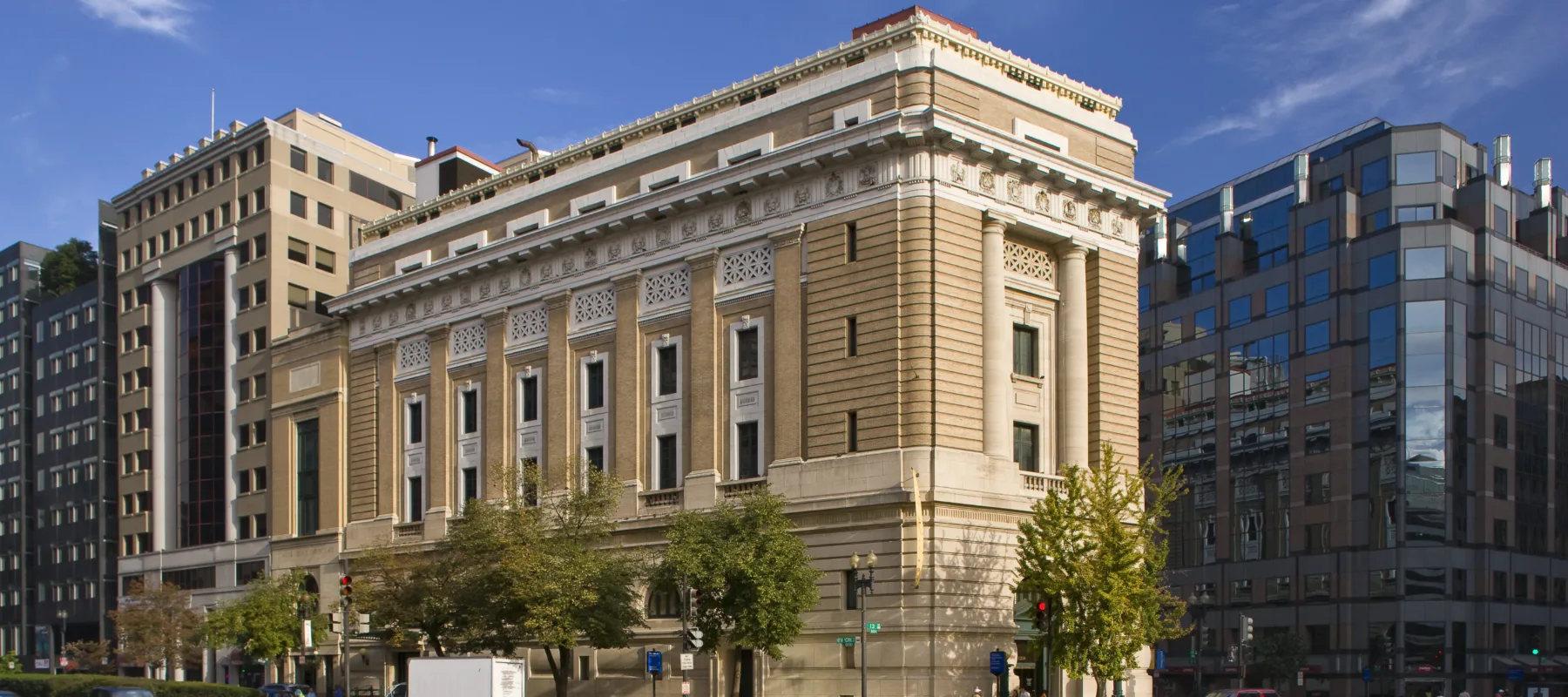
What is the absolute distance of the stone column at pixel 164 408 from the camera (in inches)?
3602

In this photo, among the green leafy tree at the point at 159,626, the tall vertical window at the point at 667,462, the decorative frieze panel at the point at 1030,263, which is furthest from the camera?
the green leafy tree at the point at 159,626

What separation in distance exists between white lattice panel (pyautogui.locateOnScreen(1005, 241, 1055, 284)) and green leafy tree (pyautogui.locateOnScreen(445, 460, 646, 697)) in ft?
51.4

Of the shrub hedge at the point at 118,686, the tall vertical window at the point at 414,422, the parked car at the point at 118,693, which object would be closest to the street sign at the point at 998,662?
the parked car at the point at 118,693

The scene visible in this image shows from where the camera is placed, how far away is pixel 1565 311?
9381cm

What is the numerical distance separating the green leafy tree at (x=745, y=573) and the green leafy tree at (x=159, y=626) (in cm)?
3850

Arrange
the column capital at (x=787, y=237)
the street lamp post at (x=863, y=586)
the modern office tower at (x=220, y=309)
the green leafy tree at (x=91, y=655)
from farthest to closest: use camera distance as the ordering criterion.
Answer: the green leafy tree at (x=91, y=655), the modern office tower at (x=220, y=309), the column capital at (x=787, y=237), the street lamp post at (x=863, y=586)

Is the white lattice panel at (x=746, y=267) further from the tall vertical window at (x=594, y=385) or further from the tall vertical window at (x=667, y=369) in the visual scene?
the tall vertical window at (x=594, y=385)

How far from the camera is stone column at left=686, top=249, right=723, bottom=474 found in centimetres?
5469

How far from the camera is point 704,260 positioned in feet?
182

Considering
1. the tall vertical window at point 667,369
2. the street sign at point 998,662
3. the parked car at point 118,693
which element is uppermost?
the tall vertical window at point 667,369

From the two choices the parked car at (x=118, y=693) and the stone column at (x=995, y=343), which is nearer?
the parked car at (x=118, y=693)

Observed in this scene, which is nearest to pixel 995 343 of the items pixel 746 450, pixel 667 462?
pixel 746 450

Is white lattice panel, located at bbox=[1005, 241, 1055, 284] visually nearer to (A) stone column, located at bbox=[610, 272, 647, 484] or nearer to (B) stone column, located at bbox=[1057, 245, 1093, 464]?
(B) stone column, located at bbox=[1057, 245, 1093, 464]

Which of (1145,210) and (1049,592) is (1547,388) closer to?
(1145,210)
